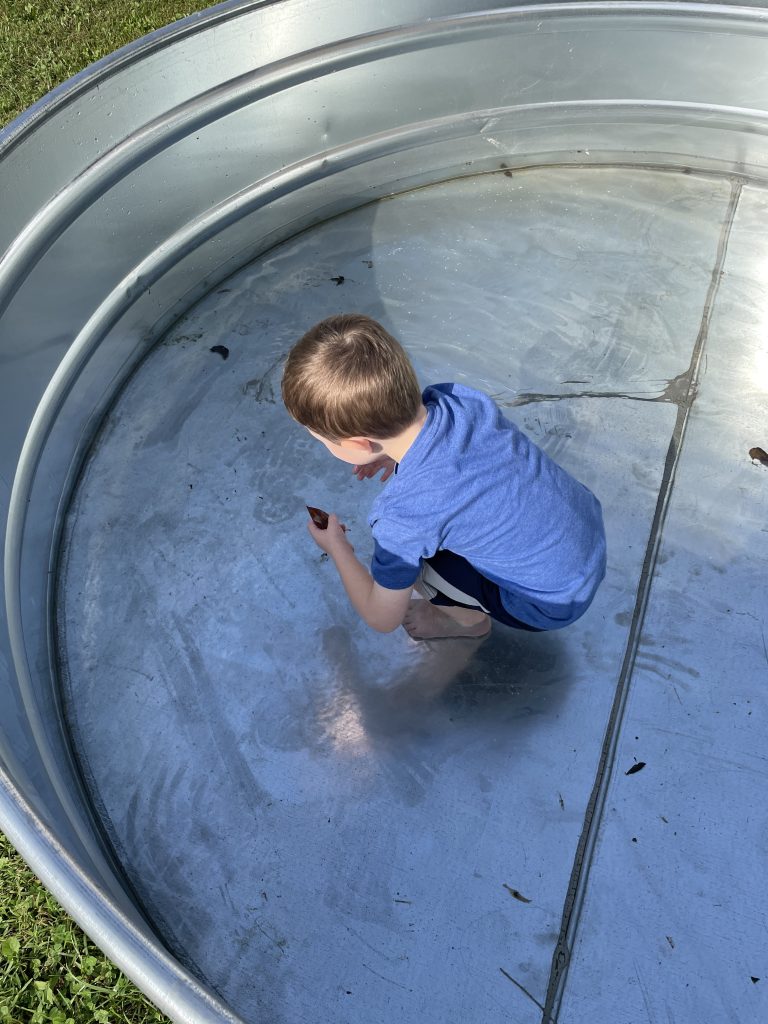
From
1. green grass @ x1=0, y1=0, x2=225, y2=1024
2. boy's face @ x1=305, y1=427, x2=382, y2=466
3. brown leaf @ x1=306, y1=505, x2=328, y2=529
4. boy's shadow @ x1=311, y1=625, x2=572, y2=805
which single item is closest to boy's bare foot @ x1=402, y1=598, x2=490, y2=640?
boy's shadow @ x1=311, y1=625, x2=572, y2=805

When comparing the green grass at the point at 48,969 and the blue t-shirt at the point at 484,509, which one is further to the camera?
the green grass at the point at 48,969

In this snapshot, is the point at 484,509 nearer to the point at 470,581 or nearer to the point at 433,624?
the point at 470,581

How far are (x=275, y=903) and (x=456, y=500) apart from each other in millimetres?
881

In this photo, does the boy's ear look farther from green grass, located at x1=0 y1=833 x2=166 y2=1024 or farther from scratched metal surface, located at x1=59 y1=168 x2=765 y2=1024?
green grass, located at x1=0 y1=833 x2=166 y2=1024

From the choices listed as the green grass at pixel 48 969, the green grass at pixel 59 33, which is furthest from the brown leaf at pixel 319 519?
the green grass at pixel 59 33

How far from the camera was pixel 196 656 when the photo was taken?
6.34 ft

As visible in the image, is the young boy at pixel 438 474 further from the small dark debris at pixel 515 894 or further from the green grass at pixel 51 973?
the green grass at pixel 51 973

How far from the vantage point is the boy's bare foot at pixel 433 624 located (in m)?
1.90

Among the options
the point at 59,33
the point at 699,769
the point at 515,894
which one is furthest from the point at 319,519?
the point at 59,33

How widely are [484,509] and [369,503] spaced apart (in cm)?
79

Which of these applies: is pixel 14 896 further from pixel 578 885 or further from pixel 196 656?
pixel 578 885

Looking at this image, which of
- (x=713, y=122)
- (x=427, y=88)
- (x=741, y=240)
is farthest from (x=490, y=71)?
(x=741, y=240)

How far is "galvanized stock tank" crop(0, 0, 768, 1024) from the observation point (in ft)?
5.34

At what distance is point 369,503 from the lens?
2.12 metres
